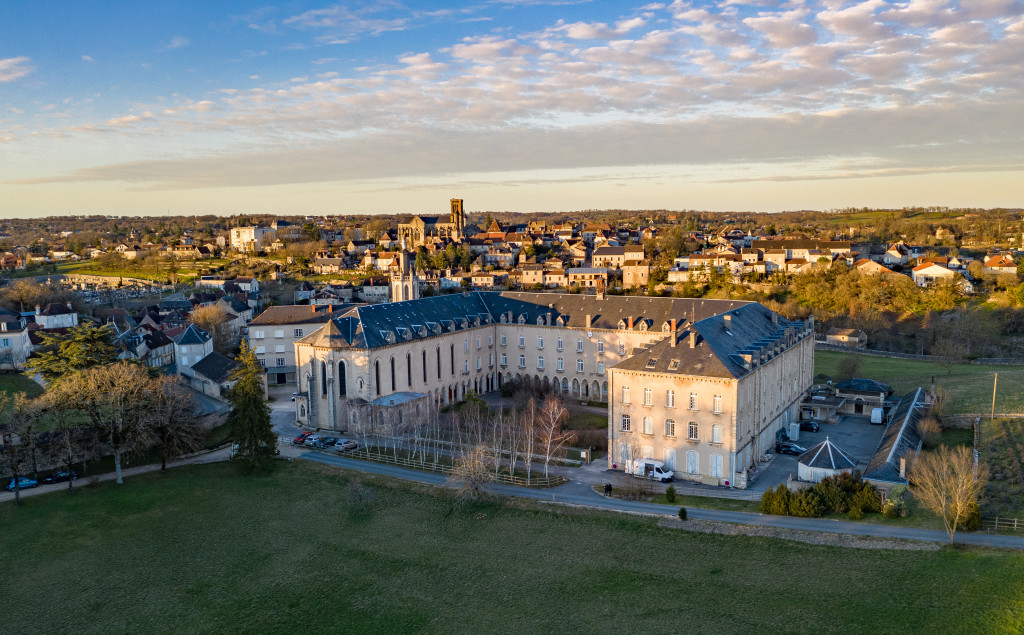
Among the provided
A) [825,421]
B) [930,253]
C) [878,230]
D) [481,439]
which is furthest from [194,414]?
[878,230]

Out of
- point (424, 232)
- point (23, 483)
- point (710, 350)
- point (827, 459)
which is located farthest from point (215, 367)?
point (424, 232)

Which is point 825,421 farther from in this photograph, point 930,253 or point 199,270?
point 199,270

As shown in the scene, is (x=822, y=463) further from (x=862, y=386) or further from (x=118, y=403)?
(x=118, y=403)

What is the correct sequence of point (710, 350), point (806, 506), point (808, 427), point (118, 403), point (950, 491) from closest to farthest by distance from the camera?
point (950, 491)
point (806, 506)
point (710, 350)
point (118, 403)
point (808, 427)

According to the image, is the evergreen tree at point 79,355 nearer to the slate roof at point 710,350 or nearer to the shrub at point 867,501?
the slate roof at point 710,350

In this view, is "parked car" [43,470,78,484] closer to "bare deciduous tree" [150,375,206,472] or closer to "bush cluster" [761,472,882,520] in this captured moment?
"bare deciduous tree" [150,375,206,472]

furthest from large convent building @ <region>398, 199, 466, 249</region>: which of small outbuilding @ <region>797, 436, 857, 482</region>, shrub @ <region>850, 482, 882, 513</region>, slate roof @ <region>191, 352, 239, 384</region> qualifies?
shrub @ <region>850, 482, 882, 513</region>

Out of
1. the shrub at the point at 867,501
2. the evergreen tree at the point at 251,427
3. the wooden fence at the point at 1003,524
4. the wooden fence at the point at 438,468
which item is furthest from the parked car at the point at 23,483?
the wooden fence at the point at 1003,524
